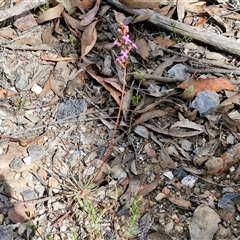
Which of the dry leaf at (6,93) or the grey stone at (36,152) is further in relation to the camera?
the dry leaf at (6,93)

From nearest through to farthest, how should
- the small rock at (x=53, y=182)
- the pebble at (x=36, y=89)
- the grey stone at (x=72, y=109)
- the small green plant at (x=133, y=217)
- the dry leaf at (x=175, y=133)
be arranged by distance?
the small green plant at (x=133, y=217) < the small rock at (x=53, y=182) < the dry leaf at (x=175, y=133) < the grey stone at (x=72, y=109) < the pebble at (x=36, y=89)

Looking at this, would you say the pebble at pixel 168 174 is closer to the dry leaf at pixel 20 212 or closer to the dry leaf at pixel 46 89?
the dry leaf at pixel 20 212

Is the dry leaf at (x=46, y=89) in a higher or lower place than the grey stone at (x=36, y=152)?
higher

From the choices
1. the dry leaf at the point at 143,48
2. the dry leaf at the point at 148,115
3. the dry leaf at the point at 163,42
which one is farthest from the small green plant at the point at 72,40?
the dry leaf at the point at 148,115

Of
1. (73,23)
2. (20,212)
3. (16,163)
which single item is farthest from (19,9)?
(20,212)

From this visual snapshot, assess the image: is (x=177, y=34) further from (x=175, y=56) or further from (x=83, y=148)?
(x=83, y=148)

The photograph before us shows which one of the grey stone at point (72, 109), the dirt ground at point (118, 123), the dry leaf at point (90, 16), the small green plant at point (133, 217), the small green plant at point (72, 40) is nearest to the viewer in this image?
the small green plant at point (133, 217)
